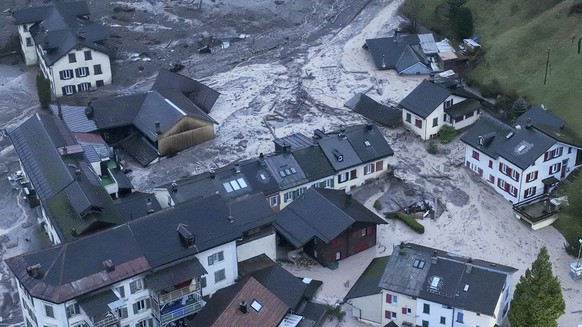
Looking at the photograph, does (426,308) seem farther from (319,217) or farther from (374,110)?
(374,110)

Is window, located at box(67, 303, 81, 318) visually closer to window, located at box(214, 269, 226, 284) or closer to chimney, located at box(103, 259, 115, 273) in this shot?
chimney, located at box(103, 259, 115, 273)

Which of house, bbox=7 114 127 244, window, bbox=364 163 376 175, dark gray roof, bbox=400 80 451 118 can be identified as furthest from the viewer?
dark gray roof, bbox=400 80 451 118

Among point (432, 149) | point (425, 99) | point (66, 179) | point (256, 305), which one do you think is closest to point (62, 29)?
point (66, 179)

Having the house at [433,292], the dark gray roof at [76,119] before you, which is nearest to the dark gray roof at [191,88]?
the dark gray roof at [76,119]

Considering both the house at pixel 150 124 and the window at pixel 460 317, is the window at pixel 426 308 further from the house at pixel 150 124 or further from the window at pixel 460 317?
the house at pixel 150 124

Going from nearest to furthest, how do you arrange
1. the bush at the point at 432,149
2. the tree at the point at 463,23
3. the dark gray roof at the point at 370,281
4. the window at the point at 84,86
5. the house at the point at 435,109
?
the dark gray roof at the point at 370,281 < the bush at the point at 432,149 < the house at the point at 435,109 < the window at the point at 84,86 < the tree at the point at 463,23

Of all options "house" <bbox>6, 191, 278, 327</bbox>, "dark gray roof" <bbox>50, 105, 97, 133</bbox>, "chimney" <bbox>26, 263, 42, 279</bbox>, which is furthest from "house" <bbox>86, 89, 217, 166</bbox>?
"chimney" <bbox>26, 263, 42, 279</bbox>
